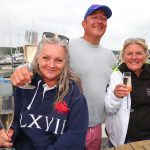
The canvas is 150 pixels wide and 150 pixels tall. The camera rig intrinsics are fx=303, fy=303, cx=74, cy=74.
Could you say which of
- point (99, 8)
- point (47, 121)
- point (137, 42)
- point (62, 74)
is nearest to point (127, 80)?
point (137, 42)

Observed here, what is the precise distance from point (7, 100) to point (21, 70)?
0.39m

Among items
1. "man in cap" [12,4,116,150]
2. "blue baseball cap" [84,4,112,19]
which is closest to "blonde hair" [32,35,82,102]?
"man in cap" [12,4,116,150]

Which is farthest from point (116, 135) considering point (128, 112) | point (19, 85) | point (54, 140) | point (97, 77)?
point (19, 85)

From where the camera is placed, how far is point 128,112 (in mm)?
3543

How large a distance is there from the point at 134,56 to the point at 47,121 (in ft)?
4.94

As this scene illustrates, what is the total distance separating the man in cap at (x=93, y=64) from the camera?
379 cm

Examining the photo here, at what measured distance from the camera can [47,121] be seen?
2654mm

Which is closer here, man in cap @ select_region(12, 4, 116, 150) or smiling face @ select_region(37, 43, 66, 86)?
smiling face @ select_region(37, 43, 66, 86)

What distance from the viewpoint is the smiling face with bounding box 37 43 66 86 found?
276cm

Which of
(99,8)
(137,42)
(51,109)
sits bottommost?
→ (51,109)

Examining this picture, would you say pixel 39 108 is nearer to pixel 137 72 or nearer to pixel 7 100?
pixel 7 100

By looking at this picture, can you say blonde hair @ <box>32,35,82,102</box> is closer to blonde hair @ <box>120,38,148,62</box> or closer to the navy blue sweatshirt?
the navy blue sweatshirt

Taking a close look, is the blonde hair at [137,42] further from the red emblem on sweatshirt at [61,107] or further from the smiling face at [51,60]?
the red emblem on sweatshirt at [61,107]

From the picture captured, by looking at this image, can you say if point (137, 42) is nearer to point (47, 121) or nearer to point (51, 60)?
point (51, 60)
